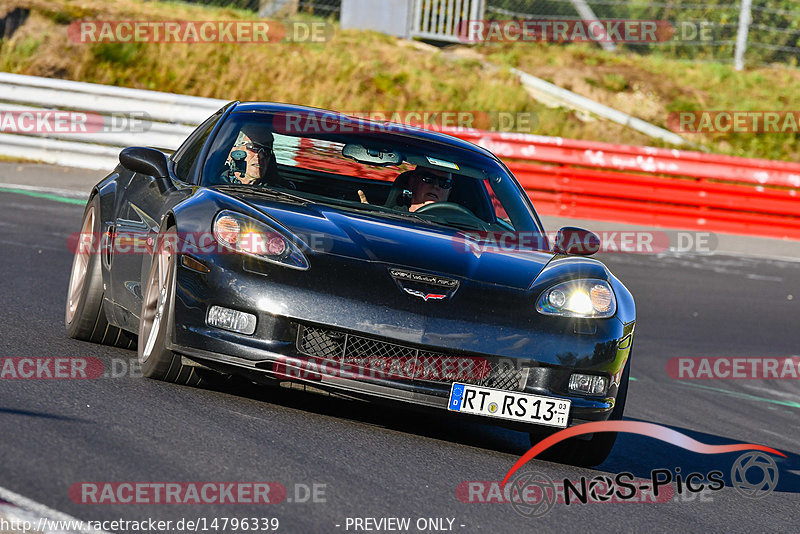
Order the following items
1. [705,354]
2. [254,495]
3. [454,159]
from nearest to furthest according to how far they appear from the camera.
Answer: [254,495] → [454,159] → [705,354]

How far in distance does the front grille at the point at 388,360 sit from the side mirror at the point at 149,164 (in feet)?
4.79

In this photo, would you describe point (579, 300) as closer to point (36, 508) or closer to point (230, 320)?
point (230, 320)

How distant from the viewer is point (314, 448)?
Answer: 485 cm

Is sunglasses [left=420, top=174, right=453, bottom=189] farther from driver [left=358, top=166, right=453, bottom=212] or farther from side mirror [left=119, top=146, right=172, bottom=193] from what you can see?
side mirror [left=119, top=146, right=172, bottom=193]

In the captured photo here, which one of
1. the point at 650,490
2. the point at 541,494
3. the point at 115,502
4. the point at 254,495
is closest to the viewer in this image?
the point at 115,502

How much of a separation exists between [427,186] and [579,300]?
142cm

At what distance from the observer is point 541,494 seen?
4832mm

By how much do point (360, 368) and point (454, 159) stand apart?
205 centimetres

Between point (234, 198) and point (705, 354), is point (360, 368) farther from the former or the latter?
point (705, 354)

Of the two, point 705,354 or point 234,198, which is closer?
point 234,198

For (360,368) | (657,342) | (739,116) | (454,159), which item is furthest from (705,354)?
(739,116)

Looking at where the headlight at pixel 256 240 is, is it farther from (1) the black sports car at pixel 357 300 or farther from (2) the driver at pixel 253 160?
(2) the driver at pixel 253 160

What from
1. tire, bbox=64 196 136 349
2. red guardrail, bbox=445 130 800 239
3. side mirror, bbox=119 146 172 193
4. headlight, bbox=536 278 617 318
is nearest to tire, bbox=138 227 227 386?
side mirror, bbox=119 146 172 193

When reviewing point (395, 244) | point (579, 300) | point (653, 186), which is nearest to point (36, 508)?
point (395, 244)
